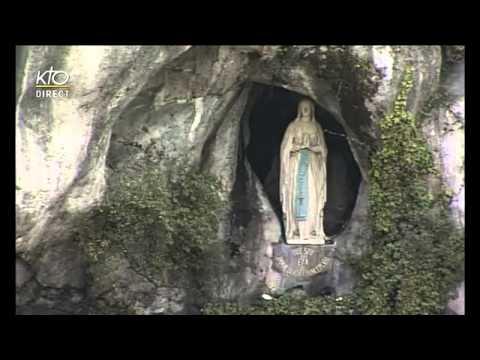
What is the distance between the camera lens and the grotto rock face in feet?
24.3

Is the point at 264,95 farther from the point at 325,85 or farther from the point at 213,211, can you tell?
the point at 213,211

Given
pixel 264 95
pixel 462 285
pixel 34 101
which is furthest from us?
pixel 264 95

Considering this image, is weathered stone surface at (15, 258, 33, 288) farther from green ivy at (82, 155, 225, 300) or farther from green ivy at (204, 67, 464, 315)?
green ivy at (204, 67, 464, 315)

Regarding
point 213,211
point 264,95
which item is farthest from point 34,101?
point 264,95

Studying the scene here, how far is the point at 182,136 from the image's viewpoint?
859cm

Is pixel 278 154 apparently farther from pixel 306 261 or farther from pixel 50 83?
pixel 50 83

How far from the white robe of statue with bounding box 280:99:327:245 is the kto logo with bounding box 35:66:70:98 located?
312cm

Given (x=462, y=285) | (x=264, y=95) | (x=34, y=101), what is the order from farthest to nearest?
(x=264, y=95) → (x=462, y=285) → (x=34, y=101)

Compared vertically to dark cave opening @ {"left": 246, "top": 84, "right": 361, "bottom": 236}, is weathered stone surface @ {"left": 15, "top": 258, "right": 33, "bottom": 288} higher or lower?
lower

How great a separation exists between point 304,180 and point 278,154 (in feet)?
1.70

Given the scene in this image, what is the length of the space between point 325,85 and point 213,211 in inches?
79.8

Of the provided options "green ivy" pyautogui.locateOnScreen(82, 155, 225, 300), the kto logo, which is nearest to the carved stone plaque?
"green ivy" pyautogui.locateOnScreen(82, 155, 225, 300)

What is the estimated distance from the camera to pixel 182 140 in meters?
8.60

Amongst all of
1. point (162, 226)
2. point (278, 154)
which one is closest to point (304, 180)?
point (278, 154)
